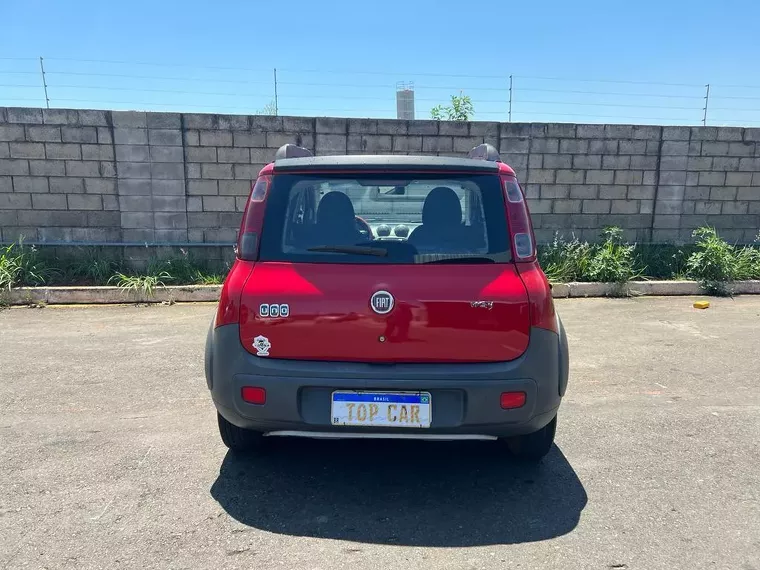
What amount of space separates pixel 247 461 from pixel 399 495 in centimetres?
88

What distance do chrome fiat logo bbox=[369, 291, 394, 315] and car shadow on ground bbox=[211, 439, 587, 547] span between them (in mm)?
944

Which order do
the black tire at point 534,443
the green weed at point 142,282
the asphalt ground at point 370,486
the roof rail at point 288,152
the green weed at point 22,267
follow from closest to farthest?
1. the asphalt ground at point 370,486
2. the black tire at point 534,443
3. the roof rail at point 288,152
4. the green weed at point 22,267
5. the green weed at point 142,282

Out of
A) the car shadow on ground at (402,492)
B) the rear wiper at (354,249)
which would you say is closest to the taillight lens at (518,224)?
the rear wiper at (354,249)

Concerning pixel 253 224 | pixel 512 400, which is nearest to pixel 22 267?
pixel 253 224

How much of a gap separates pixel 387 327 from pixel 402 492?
2.91 feet

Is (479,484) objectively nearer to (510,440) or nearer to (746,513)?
(510,440)

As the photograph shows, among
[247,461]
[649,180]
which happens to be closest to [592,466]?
[247,461]

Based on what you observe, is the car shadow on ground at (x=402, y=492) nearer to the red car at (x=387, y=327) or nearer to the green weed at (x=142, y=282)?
the red car at (x=387, y=327)

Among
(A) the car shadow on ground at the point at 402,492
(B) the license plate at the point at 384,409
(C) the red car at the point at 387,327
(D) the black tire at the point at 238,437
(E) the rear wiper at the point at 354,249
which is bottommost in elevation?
(A) the car shadow on ground at the point at 402,492

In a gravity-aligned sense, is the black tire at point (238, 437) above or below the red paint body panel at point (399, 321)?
below

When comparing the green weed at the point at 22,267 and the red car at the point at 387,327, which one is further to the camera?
the green weed at the point at 22,267

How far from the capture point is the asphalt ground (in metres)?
2.28

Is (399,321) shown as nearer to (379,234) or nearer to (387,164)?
(379,234)

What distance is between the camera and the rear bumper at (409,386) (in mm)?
2430
